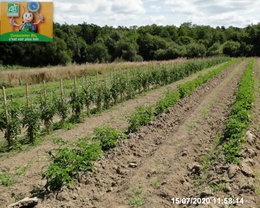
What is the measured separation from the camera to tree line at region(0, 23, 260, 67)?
1911 inches

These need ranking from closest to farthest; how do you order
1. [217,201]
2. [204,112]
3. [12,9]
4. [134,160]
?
[217,201], [134,160], [204,112], [12,9]

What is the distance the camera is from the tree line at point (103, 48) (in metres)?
48.5

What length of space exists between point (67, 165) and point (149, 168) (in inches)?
79.2

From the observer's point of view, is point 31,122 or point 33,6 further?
point 33,6

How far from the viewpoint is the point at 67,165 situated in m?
5.27

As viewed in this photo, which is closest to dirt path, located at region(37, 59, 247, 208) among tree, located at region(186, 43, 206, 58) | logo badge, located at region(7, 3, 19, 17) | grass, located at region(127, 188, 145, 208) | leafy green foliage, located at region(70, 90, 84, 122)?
grass, located at region(127, 188, 145, 208)

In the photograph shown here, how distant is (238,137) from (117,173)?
324cm

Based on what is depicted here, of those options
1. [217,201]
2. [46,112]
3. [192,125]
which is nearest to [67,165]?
[217,201]

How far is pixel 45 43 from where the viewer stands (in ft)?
162

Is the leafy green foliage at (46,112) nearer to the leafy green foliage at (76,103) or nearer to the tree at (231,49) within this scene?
the leafy green foliage at (76,103)

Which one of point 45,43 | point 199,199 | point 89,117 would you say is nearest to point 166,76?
point 89,117

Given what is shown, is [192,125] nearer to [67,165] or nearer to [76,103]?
[76,103]

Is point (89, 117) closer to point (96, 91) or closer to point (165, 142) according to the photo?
point (96, 91)

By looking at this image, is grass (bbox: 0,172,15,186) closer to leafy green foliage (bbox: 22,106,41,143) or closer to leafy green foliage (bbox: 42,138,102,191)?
leafy green foliage (bbox: 42,138,102,191)
